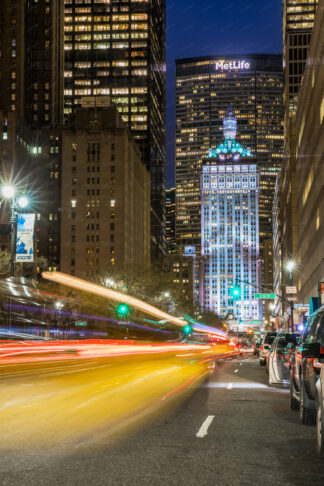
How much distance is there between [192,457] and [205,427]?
111 inches

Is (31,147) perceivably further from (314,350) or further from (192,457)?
(192,457)

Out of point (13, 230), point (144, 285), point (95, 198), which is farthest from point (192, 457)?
point (95, 198)

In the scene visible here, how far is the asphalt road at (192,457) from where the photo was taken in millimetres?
7477

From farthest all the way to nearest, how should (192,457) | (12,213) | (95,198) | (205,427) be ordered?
(95,198), (12,213), (205,427), (192,457)

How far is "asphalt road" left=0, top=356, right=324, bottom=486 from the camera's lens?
24.5 ft

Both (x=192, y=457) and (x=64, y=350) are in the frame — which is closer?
(x=192, y=457)

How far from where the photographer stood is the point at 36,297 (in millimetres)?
64250

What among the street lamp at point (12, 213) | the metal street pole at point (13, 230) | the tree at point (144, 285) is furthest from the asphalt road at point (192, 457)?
the tree at point (144, 285)

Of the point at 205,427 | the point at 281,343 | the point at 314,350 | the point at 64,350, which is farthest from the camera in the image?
the point at 64,350

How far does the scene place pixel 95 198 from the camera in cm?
16012

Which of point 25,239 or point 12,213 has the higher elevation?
point 12,213

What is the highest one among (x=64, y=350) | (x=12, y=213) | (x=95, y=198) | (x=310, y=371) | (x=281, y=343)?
(x=95, y=198)

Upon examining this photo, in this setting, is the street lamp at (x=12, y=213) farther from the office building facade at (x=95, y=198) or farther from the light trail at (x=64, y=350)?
the office building facade at (x=95, y=198)

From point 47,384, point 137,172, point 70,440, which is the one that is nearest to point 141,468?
point 70,440
